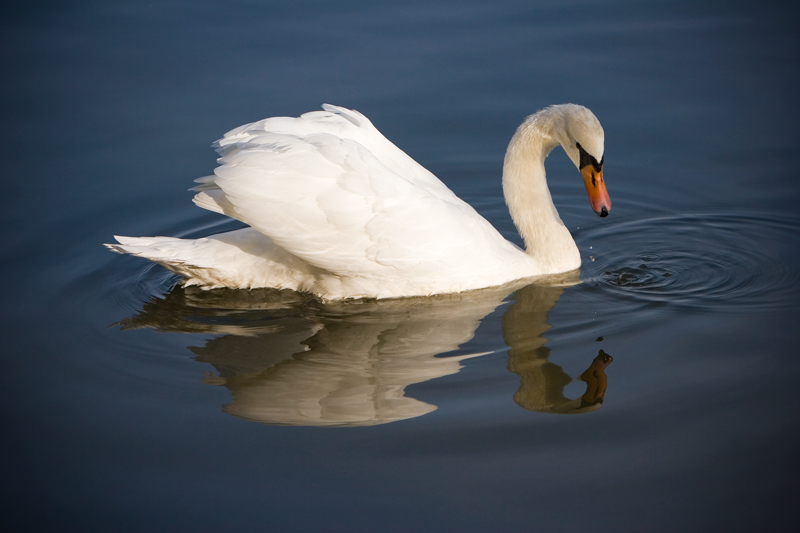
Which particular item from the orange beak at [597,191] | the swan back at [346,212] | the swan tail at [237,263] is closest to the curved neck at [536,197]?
the orange beak at [597,191]

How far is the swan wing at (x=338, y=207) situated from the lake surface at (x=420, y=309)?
479 mm

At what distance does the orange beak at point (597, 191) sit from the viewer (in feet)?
24.4

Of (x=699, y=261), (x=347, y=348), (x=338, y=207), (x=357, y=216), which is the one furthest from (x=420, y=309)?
(x=699, y=261)

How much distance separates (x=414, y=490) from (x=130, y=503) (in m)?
1.63

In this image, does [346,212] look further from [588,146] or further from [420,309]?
[588,146]

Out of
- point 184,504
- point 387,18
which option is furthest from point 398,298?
point 387,18

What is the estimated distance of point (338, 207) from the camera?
6734 millimetres

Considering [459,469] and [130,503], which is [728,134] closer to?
Result: [459,469]

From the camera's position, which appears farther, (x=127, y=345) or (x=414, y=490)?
(x=127, y=345)

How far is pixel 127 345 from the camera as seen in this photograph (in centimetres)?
665

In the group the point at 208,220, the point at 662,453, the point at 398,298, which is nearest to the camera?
the point at 662,453

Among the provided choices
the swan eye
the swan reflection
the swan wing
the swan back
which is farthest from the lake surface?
the swan eye

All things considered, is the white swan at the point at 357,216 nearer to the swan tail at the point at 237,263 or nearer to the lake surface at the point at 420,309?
the swan tail at the point at 237,263

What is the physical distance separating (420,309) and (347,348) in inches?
33.2
